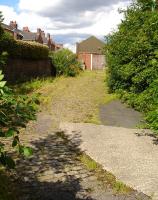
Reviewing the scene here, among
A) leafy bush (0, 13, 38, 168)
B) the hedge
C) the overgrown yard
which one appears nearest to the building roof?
the hedge

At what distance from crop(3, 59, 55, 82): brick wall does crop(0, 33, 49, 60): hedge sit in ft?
1.11

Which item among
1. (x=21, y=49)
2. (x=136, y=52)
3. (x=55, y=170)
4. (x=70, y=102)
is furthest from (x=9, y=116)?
(x=21, y=49)

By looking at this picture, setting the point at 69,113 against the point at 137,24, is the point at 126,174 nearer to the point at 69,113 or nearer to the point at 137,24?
the point at 69,113

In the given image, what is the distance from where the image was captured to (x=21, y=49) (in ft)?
82.7

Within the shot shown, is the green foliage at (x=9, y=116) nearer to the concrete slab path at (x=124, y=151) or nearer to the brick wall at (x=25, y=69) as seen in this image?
the concrete slab path at (x=124, y=151)

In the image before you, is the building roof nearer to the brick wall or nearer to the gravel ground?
the brick wall

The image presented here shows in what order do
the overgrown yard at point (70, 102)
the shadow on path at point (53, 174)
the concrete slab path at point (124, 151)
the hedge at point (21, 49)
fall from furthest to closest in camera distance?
the hedge at point (21, 49) → the overgrown yard at point (70, 102) → the concrete slab path at point (124, 151) → the shadow on path at point (53, 174)

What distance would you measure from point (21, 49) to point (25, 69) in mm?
1433

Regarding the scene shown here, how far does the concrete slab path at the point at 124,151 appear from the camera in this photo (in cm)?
761

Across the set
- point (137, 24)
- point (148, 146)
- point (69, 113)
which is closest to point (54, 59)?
point (137, 24)

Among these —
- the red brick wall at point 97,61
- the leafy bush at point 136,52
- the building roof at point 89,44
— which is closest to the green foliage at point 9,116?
the leafy bush at point 136,52

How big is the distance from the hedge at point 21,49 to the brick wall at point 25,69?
0.34m

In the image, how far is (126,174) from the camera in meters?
7.89

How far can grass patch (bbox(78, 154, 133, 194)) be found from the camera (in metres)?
7.12
